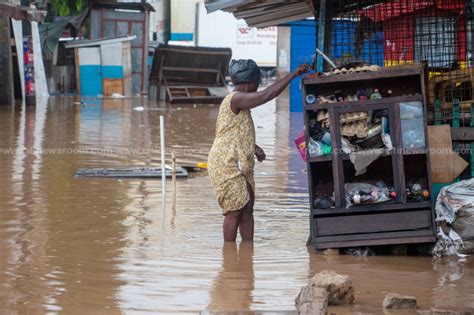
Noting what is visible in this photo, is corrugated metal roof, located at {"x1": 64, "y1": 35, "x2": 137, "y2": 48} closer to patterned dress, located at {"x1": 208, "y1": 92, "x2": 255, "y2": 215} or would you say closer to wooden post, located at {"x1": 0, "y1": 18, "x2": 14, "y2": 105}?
wooden post, located at {"x1": 0, "y1": 18, "x2": 14, "y2": 105}

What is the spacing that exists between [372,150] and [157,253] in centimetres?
178

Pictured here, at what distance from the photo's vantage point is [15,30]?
27.4 metres

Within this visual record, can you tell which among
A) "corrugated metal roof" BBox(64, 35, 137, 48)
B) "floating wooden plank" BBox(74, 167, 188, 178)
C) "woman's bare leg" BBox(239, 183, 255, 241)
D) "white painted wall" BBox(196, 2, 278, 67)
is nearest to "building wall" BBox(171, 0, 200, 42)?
"white painted wall" BBox(196, 2, 278, 67)

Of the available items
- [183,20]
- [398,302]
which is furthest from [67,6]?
[398,302]

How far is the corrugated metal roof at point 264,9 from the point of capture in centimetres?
791

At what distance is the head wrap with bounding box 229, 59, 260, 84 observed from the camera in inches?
288

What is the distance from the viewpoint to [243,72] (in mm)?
7316

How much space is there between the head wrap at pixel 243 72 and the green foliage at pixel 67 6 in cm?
3197

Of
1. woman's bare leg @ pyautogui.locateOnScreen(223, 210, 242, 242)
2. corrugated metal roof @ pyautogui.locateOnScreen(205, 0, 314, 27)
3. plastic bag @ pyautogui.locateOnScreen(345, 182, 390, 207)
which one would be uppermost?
corrugated metal roof @ pyautogui.locateOnScreen(205, 0, 314, 27)

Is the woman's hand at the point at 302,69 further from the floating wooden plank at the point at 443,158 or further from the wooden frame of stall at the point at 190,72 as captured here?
the wooden frame of stall at the point at 190,72

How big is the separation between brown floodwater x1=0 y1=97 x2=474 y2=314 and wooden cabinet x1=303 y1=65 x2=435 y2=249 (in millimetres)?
219

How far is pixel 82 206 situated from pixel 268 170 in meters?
3.70

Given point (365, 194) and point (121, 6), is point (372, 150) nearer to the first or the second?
point (365, 194)

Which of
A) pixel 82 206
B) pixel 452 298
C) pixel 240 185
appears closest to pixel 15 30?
pixel 82 206
